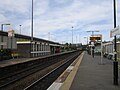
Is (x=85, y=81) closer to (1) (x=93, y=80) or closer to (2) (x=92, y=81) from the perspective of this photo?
(2) (x=92, y=81)

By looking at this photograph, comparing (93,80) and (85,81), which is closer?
(85,81)

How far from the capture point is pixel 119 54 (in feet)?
88.5

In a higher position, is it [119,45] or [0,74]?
[119,45]

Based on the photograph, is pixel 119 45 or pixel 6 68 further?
Answer: pixel 119 45

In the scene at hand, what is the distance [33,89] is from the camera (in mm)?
11773

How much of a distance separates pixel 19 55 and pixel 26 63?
17.2 meters

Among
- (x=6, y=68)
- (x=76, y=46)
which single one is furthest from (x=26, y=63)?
(x=76, y=46)

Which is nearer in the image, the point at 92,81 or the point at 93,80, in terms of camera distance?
the point at 92,81

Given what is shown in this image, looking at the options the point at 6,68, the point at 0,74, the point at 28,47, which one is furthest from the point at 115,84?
the point at 28,47

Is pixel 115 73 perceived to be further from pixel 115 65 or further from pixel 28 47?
pixel 28 47

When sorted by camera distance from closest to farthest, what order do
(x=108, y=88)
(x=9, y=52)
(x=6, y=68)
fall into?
(x=108, y=88) < (x=6, y=68) < (x=9, y=52)

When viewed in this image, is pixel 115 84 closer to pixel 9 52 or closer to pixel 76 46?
pixel 9 52

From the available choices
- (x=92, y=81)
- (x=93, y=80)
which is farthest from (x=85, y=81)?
(x=93, y=80)

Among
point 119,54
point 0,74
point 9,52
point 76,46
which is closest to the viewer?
point 0,74
